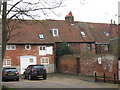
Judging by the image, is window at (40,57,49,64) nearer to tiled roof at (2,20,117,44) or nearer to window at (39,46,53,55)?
window at (39,46,53,55)

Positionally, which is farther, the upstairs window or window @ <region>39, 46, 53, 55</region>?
the upstairs window

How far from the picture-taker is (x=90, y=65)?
1150 inches

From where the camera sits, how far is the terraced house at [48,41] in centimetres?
3622

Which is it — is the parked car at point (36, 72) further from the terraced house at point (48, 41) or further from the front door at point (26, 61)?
the front door at point (26, 61)

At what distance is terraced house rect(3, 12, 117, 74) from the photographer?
36219 mm

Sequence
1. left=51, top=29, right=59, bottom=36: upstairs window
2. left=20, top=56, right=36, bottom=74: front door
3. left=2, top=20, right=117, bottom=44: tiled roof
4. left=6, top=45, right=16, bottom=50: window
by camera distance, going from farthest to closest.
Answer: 1. left=51, top=29, right=59, bottom=36: upstairs window
2. left=2, top=20, right=117, bottom=44: tiled roof
3. left=20, top=56, right=36, bottom=74: front door
4. left=6, top=45, right=16, bottom=50: window

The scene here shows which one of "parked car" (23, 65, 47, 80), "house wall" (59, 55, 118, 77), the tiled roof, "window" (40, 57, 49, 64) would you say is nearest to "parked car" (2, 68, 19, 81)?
"parked car" (23, 65, 47, 80)

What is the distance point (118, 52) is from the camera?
23.0 meters

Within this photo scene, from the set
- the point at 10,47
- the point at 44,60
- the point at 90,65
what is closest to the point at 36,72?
the point at 90,65

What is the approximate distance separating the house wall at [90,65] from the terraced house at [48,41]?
3.13 metres

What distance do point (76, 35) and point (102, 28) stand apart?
25.8 ft

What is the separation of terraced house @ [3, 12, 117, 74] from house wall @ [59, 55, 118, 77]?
10.3 ft

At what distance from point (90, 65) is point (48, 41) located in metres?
10.9

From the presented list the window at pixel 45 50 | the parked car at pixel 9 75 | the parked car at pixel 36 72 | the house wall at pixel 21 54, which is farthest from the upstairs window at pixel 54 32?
the parked car at pixel 9 75
